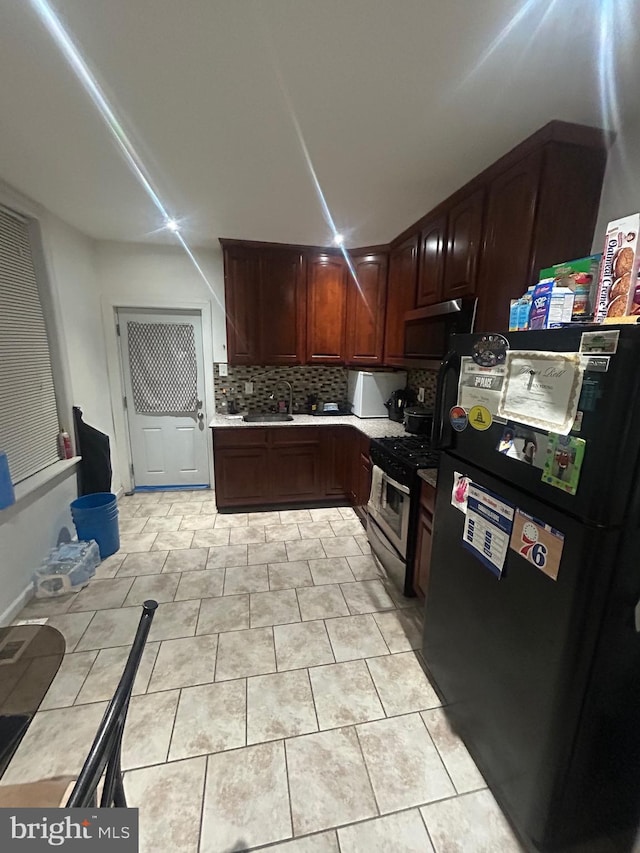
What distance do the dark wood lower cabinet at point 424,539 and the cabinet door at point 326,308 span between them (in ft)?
6.49

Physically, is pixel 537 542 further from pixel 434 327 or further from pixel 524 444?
pixel 434 327

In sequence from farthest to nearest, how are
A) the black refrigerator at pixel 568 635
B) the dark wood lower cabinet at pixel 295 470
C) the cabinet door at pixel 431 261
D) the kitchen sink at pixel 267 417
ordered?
the kitchen sink at pixel 267 417 < the dark wood lower cabinet at pixel 295 470 < the cabinet door at pixel 431 261 < the black refrigerator at pixel 568 635

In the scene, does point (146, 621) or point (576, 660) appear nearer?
point (146, 621)

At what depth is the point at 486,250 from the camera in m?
1.89

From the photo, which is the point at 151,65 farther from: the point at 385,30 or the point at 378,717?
the point at 378,717

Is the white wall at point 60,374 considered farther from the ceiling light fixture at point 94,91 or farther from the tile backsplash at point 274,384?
the tile backsplash at point 274,384

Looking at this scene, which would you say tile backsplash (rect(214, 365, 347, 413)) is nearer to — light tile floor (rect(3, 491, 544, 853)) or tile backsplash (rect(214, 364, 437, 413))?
tile backsplash (rect(214, 364, 437, 413))

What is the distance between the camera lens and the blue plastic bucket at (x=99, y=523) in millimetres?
2641

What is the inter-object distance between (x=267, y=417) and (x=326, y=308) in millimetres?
1239

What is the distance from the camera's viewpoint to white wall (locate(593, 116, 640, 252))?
4.81ft

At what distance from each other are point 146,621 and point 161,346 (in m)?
3.38

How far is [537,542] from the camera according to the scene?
3.43ft

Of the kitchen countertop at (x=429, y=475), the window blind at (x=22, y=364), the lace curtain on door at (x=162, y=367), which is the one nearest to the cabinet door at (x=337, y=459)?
the kitchen countertop at (x=429, y=475)

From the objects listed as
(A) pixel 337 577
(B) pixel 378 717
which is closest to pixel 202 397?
(A) pixel 337 577
